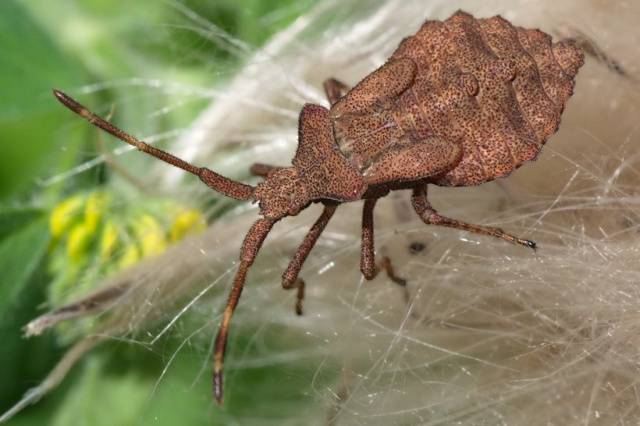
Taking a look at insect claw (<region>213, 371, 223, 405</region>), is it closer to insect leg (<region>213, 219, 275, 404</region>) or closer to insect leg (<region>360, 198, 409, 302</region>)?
insect leg (<region>213, 219, 275, 404</region>)

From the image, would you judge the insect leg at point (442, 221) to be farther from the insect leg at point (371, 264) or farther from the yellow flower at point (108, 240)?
the yellow flower at point (108, 240)

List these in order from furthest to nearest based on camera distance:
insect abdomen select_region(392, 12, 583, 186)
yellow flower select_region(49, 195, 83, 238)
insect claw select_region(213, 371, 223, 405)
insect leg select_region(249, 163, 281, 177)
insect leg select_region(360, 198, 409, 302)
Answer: yellow flower select_region(49, 195, 83, 238) < insect leg select_region(249, 163, 281, 177) < insect leg select_region(360, 198, 409, 302) < insect abdomen select_region(392, 12, 583, 186) < insect claw select_region(213, 371, 223, 405)

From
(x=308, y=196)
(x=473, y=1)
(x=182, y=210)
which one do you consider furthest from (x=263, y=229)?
(x=473, y=1)

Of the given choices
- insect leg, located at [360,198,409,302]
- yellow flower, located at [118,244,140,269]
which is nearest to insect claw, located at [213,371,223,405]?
insect leg, located at [360,198,409,302]

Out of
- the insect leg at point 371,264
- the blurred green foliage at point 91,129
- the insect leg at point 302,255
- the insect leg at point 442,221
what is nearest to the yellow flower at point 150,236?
the blurred green foliage at point 91,129

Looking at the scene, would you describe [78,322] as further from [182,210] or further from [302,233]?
[302,233]

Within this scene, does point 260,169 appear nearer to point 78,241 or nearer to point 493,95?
point 78,241

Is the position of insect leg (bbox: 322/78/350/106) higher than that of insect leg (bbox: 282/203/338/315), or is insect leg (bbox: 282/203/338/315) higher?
insect leg (bbox: 322/78/350/106)
